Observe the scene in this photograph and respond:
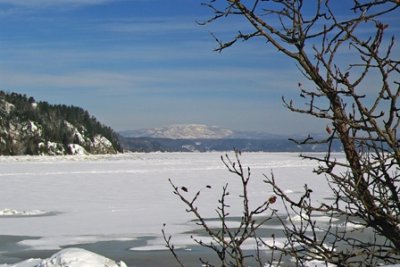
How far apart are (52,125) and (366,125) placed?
11920cm

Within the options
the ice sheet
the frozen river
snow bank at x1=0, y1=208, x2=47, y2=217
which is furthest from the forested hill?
snow bank at x1=0, y1=208, x2=47, y2=217

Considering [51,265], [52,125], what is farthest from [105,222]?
[52,125]

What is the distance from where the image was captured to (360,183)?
7.07ft

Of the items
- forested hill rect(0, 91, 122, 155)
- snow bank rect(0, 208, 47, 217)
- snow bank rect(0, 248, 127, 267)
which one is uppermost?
forested hill rect(0, 91, 122, 155)

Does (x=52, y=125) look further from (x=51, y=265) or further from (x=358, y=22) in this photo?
(x=358, y=22)

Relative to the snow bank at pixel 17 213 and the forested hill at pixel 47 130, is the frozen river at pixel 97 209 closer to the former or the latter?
the snow bank at pixel 17 213

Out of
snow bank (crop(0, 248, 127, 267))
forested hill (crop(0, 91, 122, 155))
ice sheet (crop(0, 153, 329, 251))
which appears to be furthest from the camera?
forested hill (crop(0, 91, 122, 155))

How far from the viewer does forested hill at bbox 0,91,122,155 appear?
350 feet

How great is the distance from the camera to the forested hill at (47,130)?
350 feet

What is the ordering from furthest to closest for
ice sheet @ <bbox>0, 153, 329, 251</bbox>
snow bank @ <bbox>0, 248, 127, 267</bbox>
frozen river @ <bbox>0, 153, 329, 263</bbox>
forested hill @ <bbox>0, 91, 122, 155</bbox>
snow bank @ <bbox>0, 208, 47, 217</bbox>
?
forested hill @ <bbox>0, 91, 122, 155</bbox>, snow bank @ <bbox>0, 208, 47, 217</bbox>, ice sheet @ <bbox>0, 153, 329, 251</bbox>, frozen river @ <bbox>0, 153, 329, 263</bbox>, snow bank @ <bbox>0, 248, 127, 267</bbox>

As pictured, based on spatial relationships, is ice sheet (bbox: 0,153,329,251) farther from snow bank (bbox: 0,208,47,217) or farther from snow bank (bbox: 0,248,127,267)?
snow bank (bbox: 0,248,127,267)

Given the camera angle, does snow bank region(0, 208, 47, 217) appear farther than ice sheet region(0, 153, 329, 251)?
Yes

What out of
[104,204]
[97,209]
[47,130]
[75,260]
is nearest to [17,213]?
[97,209]

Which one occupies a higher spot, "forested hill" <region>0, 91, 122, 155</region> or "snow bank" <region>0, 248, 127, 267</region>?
"forested hill" <region>0, 91, 122, 155</region>
